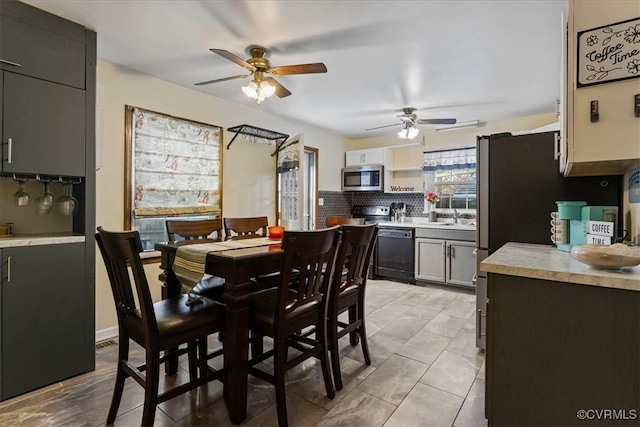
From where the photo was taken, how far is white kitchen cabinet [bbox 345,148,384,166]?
209 inches

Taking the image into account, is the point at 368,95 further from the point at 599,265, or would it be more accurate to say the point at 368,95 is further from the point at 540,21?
the point at 599,265

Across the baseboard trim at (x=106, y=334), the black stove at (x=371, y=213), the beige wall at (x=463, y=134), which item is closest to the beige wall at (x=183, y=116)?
the baseboard trim at (x=106, y=334)

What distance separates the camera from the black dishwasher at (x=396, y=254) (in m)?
4.56

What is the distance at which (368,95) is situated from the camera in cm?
349

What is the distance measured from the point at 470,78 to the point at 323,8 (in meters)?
1.77

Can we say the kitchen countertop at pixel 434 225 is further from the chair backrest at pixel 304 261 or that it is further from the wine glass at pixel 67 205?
the wine glass at pixel 67 205

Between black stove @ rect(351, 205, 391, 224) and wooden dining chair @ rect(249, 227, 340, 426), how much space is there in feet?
11.8

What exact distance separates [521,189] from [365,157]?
3.45 meters

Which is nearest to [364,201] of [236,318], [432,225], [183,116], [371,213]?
[371,213]

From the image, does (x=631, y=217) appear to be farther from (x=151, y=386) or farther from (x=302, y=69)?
(x=151, y=386)

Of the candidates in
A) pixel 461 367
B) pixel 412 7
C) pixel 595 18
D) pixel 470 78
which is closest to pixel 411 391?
pixel 461 367

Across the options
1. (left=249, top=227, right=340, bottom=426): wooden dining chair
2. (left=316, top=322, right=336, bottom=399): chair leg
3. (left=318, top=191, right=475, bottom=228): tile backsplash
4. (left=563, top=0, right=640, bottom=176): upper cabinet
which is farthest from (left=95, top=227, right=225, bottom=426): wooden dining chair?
(left=318, top=191, right=475, bottom=228): tile backsplash

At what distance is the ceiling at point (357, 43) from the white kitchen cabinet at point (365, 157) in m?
1.69

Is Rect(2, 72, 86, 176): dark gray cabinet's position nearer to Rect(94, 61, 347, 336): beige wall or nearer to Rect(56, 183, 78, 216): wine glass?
Rect(56, 183, 78, 216): wine glass
